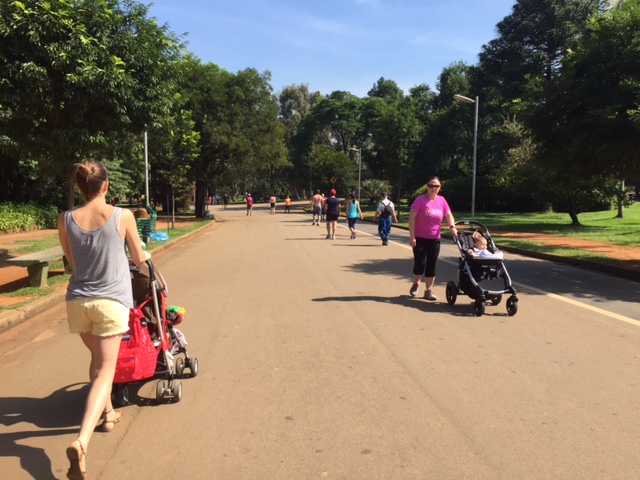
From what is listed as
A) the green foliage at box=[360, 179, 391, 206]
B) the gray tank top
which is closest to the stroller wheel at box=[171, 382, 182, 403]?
the gray tank top

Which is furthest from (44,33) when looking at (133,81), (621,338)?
Result: (621,338)

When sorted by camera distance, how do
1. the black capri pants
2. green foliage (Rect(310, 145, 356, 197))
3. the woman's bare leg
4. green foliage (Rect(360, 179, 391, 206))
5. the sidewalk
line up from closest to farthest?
the woman's bare leg < the sidewalk < the black capri pants < green foliage (Rect(360, 179, 391, 206)) < green foliage (Rect(310, 145, 356, 197))

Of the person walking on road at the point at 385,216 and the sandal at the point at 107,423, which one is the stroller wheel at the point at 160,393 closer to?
the sandal at the point at 107,423

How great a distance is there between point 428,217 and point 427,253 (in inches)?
22.4

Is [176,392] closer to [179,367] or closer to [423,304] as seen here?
[179,367]

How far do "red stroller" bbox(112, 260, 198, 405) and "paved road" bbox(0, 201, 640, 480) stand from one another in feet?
0.69

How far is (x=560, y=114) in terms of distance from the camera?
40.6 feet

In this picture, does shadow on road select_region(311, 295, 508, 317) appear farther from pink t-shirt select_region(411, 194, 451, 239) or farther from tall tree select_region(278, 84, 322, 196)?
tall tree select_region(278, 84, 322, 196)

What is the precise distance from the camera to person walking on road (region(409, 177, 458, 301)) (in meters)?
7.96

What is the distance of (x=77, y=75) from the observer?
997 cm

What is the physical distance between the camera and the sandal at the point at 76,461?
→ 9.82 feet

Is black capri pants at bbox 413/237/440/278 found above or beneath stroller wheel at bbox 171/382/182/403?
above

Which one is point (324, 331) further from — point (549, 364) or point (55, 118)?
point (55, 118)

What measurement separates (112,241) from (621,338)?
18.6 feet
